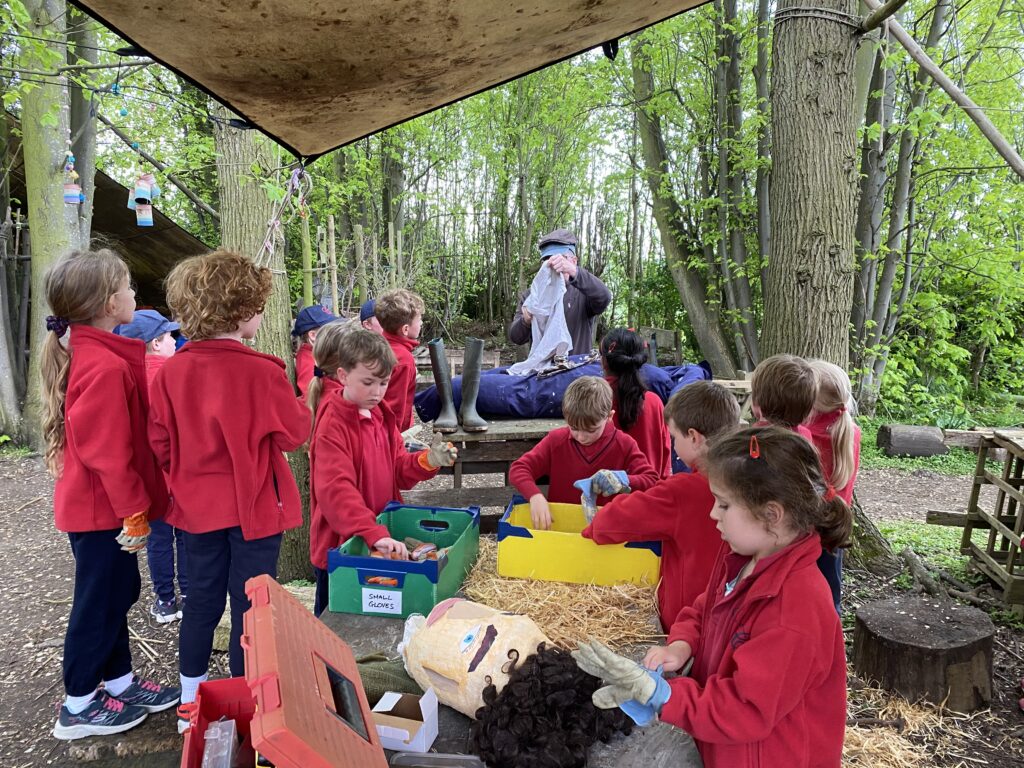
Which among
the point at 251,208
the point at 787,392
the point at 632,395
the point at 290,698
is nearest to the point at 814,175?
the point at 632,395

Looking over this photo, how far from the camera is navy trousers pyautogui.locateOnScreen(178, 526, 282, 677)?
270 centimetres

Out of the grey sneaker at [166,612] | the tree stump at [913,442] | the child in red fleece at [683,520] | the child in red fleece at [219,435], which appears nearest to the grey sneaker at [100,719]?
the child in red fleece at [219,435]

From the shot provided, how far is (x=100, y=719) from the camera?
2906 mm

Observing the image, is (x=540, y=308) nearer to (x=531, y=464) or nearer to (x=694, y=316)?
(x=531, y=464)

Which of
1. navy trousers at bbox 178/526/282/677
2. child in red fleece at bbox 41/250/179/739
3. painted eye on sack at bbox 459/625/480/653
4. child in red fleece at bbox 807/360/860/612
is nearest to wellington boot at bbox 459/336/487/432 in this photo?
navy trousers at bbox 178/526/282/677

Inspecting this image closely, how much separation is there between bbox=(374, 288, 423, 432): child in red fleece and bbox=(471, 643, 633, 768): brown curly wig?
2575 mm

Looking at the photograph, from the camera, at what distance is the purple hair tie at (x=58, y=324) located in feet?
8.75

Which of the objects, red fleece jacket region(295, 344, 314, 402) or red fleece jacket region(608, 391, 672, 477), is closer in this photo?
red fleece jacket region(608, 391, 672, 477)

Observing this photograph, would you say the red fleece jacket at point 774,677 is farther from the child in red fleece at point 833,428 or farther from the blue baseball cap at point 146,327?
the blue baseball cap at point 146,327

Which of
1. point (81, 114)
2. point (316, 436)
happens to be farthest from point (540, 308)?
point (81, 114)

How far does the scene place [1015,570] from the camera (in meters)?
4.95

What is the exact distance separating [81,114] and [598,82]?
8.25 meters

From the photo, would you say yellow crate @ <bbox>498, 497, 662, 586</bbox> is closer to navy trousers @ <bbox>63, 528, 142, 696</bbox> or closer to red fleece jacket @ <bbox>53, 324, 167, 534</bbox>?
red fleece jacket @ <bbox>53, 324, 167, 534</bbox>

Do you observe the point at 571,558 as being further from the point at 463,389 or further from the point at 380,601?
the point at 463,389
